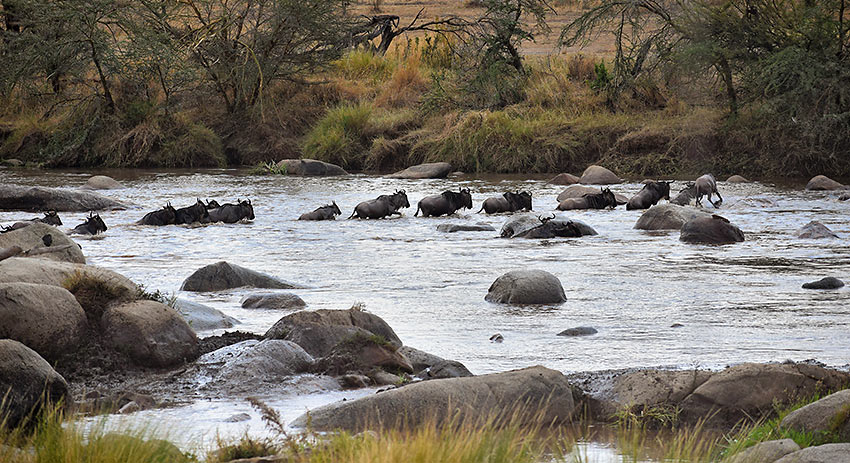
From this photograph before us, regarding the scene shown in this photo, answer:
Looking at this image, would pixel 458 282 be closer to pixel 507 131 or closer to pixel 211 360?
pixel 211 360

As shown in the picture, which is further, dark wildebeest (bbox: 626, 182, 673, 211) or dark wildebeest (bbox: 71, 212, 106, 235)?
dark wildebeest (bbox: 626, 182, 673, 211)

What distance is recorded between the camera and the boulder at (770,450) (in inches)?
161

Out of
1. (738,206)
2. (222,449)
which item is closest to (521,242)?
(738,206)

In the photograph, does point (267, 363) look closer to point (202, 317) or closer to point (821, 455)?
point (202, 317)

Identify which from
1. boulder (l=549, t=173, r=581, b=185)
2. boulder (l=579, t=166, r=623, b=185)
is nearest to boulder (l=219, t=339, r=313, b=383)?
boulder (l=549, t=173, r=581, b=185)

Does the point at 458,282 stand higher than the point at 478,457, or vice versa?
the point at 478,457

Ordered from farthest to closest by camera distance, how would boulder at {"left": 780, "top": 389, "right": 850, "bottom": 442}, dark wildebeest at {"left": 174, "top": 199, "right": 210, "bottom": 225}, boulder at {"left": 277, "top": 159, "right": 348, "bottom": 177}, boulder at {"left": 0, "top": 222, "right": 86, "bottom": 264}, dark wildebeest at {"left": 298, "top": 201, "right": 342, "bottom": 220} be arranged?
boulder at {"left": 277, "top": 159, "right": 348, "bottom": 177} → dark wildebeest at {"left": 298, "top": 201, "right": 342, "bottom": 220} → dark wildebeest at {"left": 174, "top": 199, "right": 210, "bottom": 225} → boulder at {"left": 0, "top": 222, "right": 86, "bottom": 264} → boulder at {"left": 780, "top": 389, "right": 850, "bottom": 442}

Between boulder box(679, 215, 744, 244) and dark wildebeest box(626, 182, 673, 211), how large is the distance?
160 inches

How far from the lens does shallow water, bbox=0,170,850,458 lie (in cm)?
728

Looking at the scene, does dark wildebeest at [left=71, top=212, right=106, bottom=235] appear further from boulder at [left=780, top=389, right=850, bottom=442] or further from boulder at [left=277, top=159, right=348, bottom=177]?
boulder at [left=780, top=389, right=850, bottom=442]

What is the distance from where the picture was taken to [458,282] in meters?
10.4

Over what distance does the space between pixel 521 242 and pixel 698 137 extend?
472 inches

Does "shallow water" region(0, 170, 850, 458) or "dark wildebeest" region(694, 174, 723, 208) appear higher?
"dark wildebeest" region(694, 174, 723, 208)

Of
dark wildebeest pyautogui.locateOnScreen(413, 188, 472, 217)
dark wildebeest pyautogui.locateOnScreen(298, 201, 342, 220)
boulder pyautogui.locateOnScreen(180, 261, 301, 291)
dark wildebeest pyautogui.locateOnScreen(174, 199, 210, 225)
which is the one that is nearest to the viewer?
boulder pyautogui.locateOnScreen(180, 261, 301, 291)
